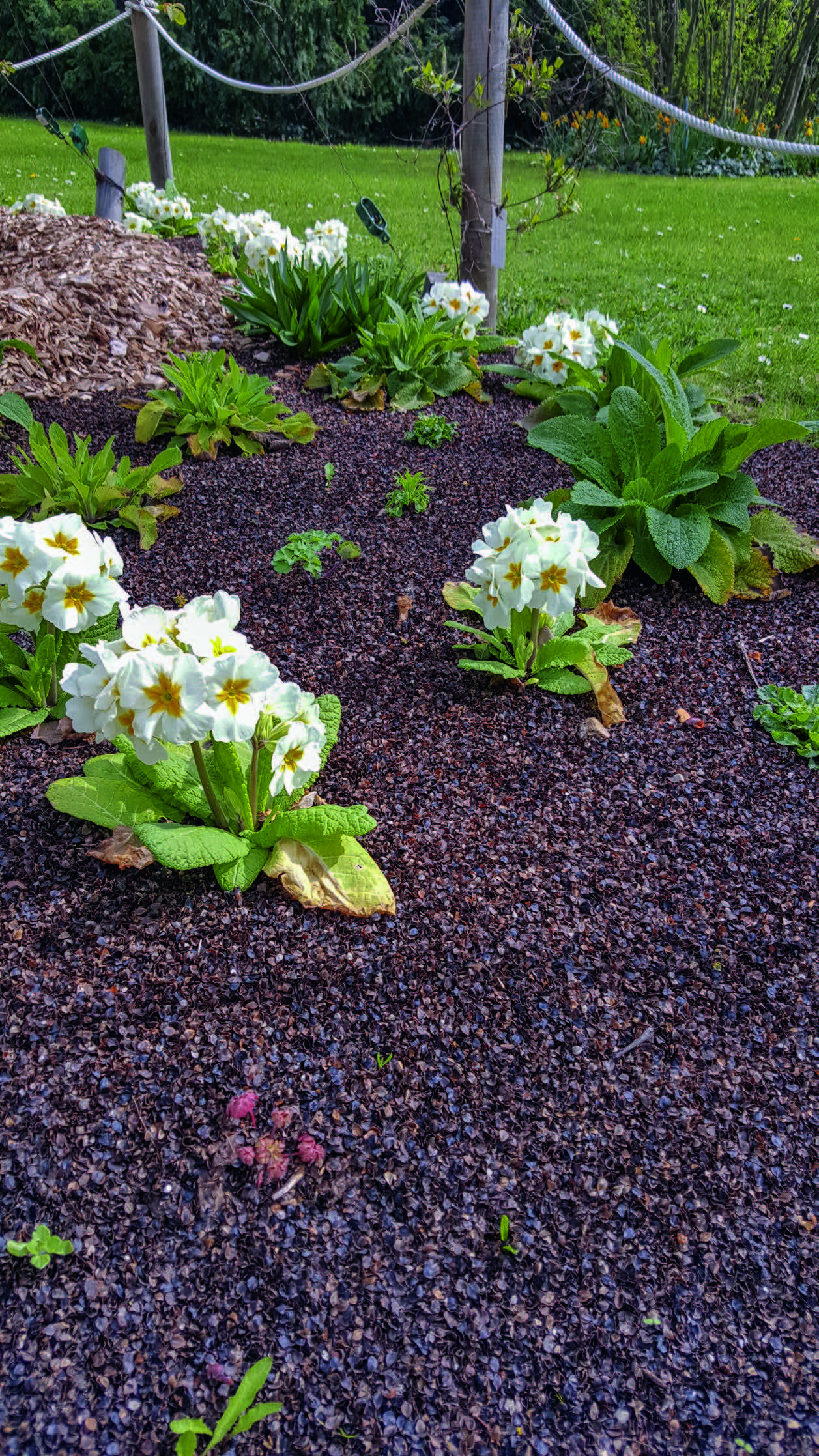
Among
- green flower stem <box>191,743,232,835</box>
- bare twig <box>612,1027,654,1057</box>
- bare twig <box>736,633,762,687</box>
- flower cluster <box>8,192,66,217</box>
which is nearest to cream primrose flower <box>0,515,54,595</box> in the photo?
green flower stem <box>191,743,232,835</box>

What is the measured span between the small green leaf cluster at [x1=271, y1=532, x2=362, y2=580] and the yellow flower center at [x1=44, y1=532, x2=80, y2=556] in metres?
1.02

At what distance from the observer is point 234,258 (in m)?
5.51

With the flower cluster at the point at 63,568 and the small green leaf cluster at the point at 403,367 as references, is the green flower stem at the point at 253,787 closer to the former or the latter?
the flower cluster at the point at 63,568

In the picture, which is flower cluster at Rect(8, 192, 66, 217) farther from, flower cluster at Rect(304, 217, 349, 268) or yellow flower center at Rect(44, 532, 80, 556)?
yellow flower center at Rect(44, 532, 80, 556)

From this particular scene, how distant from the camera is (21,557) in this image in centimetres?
197

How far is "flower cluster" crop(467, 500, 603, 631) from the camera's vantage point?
85.0 inches

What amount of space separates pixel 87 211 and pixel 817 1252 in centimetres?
902

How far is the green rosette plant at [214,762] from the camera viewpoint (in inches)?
60.5

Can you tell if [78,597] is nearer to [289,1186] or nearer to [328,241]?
[289,1186]

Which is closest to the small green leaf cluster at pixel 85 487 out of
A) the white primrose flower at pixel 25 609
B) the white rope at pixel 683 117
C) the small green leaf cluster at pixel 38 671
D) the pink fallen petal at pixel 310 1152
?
the small green leaf cluster at pixel 38 671

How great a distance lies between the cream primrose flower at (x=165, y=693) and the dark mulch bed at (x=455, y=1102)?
47cm

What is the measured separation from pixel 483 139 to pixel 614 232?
4.73 m

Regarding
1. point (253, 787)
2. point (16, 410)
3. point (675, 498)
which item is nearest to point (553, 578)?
point (253, 787)

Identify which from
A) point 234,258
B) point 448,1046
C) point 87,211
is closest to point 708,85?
point 87,211
